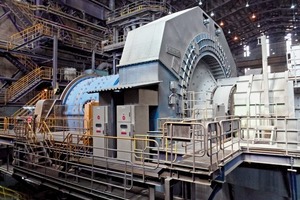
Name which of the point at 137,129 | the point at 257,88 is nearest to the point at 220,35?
the point at 257,88

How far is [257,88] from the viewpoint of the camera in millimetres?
7621

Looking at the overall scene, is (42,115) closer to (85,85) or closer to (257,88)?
(85,85)

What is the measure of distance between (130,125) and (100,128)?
50.6 inches

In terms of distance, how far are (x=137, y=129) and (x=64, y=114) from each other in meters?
8.09

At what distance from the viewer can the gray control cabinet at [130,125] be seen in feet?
20.3

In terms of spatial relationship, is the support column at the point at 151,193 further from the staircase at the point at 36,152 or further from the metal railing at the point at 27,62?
the metal railing at the point at 27,62

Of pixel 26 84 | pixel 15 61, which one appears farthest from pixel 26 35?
pixel 26 84

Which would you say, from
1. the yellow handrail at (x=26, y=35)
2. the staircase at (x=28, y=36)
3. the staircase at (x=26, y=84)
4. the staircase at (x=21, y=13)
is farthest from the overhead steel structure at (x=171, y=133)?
the staircase at (x=21, y=13)

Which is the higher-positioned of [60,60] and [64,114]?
[60,60]

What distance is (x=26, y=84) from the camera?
16.5 metres

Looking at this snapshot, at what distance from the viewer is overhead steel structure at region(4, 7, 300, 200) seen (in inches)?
196

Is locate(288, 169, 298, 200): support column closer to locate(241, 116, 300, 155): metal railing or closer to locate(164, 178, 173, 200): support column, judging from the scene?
locate(241, 116, 300, 155): metal railing

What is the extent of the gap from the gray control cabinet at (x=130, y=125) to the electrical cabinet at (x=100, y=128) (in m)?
0.53

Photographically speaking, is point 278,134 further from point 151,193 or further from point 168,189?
point 151,193
